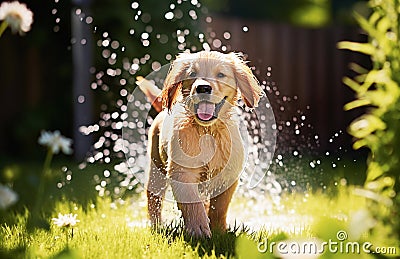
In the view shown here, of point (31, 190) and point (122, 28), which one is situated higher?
point (122, 28)

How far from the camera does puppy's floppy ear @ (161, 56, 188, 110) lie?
2.86 metres

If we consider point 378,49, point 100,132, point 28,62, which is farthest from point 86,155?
point 378,49

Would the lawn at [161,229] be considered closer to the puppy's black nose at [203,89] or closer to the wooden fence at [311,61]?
the puppy's black nose at [203,89]

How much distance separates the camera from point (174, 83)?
291 centimetres

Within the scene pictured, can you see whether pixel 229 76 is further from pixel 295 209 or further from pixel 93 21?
pixel 93 21

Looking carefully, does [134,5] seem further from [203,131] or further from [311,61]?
[203,131]

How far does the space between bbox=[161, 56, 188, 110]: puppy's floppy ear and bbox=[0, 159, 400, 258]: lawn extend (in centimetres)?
50

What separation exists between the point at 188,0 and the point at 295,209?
8.79 feet

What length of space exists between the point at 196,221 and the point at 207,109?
445 mm

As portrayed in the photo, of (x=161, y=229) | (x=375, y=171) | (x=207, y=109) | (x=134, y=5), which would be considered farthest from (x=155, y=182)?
(x=134, y=5)

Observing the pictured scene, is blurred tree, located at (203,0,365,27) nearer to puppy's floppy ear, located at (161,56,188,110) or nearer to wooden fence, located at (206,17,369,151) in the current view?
wooden fence, located at (206,17,369,151)


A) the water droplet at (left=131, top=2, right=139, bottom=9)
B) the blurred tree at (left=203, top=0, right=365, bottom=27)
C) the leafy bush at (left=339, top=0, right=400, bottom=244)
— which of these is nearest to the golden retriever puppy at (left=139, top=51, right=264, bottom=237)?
the leafy bush at (left=339, top=0, right=400, bottom=244)

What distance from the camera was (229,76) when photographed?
9.32 ft

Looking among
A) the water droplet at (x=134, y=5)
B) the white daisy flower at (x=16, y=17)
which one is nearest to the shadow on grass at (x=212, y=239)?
the white daisy flower at (x=16, y=17)
